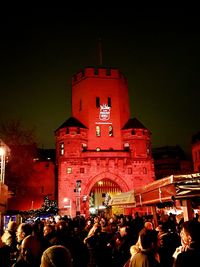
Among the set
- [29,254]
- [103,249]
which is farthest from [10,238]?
[29,254]

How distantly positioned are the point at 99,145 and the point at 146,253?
39765mm

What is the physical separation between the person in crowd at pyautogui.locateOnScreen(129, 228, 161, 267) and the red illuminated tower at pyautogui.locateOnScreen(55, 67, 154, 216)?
3441cm

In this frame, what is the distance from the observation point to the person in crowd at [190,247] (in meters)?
3.14

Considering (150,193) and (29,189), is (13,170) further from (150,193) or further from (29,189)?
(150,193)

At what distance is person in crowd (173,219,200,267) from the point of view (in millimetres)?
3141

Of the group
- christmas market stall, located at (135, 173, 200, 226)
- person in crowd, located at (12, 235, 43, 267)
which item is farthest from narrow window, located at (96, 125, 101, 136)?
person in crowd, located at (12, 235, 43, 267)

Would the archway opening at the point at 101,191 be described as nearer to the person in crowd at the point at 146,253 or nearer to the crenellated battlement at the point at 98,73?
the crenellated battlement at the point at 98,73

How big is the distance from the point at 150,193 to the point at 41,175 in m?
39.9

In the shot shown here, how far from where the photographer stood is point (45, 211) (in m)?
23.0

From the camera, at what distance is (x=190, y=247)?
343 cm

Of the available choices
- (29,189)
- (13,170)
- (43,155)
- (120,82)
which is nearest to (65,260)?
(13,170)

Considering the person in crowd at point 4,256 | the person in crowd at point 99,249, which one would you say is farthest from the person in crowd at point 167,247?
the person in crowd at point 4,256

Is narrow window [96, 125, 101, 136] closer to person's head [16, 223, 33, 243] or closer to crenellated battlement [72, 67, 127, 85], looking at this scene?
crenellated battlement [72, 67, 127, 85]

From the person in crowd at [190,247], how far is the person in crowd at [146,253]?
442 millimetres
